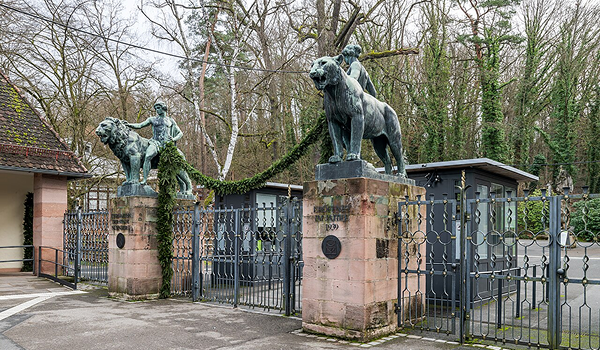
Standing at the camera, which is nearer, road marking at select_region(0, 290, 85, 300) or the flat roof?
the flat roof

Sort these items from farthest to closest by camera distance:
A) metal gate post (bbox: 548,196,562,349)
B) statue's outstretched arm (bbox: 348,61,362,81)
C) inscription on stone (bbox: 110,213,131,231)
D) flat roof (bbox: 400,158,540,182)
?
inscription on stone (bbox: 110,213,131,231)
flat roof (bbox: 400,158,540,182)
statue's outstretched arm (bbox: 348,61,362,81)
metal gate post (bbox: 548,196,562,349)

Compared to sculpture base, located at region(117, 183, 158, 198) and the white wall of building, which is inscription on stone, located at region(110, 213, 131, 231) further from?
A: the white wall of building

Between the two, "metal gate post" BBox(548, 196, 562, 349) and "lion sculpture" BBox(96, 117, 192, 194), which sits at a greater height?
"lion sculpture" BBox(96, 117, 192, 194)

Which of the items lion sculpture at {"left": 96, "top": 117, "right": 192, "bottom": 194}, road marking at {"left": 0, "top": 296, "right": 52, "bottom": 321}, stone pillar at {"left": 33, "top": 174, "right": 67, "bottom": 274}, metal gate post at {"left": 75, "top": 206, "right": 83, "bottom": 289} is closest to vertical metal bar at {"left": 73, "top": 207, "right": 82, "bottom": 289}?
metal gate post at {"left": 75, "top": 206, "right": 83, "bottom": 289}

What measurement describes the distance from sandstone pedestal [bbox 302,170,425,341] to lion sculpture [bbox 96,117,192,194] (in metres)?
4.70

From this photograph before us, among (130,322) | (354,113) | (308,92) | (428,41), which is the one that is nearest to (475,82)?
(428,41)

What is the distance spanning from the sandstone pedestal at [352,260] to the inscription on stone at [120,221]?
15.5 feet

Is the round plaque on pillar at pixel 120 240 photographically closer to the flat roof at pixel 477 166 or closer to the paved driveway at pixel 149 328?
the paved driveway at pixel 149 328

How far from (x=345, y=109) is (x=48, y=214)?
1174cm

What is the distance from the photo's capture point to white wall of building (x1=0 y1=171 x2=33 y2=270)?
15.9 meters

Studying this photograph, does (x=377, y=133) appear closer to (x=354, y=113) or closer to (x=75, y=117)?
(x=354, y=113)

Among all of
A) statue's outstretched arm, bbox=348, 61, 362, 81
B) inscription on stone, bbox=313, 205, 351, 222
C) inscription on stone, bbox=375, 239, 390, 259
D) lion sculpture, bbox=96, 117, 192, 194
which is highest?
statue's outstretched arm, bbox=348, 61, 362, 81

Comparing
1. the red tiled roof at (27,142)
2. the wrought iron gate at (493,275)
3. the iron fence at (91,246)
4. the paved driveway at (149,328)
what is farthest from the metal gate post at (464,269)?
the red tiled roof at (27,142)

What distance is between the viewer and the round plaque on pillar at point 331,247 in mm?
6918
